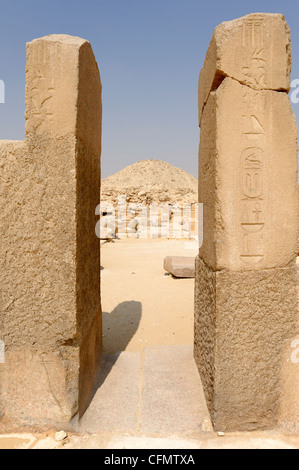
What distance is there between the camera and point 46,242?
6.52 feet

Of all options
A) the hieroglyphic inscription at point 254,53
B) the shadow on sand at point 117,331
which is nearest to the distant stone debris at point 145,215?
the shadow on sand at point 117,331

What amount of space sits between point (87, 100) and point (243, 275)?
5.41 feet

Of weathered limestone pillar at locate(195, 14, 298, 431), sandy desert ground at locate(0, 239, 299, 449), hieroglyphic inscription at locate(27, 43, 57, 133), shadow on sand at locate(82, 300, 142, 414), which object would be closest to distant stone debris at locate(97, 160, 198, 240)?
shadow on sand at locate(82, 300, 142, 414)

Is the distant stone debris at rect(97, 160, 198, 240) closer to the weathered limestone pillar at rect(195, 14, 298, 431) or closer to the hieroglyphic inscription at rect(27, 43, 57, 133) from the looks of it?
the hieroglyphic inscription at rect(27, 43, 57, 133)

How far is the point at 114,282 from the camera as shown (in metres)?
6.07

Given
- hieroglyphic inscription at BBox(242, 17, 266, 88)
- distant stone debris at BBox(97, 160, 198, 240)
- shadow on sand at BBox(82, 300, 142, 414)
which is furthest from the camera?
distant stone debris at BBox(97, 160, 198, 240)

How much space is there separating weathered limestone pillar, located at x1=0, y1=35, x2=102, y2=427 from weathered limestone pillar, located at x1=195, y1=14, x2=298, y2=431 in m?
0.92

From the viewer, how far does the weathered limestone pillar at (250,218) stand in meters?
1.92

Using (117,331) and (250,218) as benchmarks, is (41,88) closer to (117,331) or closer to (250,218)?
(250,218)

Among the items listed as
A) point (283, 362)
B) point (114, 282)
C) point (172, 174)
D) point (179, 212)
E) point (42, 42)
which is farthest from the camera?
point (172, 174)

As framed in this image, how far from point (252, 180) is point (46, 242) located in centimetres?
140

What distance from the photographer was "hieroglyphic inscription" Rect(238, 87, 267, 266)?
1924 millimetres
